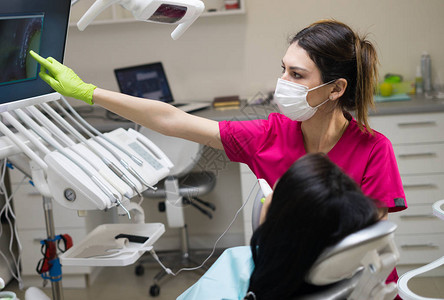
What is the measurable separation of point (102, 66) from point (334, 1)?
1466 millimetres

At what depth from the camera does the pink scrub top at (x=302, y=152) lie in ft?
4.77

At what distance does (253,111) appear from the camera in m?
2.90

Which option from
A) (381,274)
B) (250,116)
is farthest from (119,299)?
(381,274)

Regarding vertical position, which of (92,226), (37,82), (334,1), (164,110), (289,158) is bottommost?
(92,226)

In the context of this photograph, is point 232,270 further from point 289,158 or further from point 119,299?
point 119,299

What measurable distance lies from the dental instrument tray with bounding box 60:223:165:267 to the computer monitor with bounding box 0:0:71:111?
48cm

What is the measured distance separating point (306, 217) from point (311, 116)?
73 cm

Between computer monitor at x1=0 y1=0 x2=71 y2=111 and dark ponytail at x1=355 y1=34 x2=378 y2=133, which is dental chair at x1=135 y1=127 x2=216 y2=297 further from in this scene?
dark ponytail at x1=355 y1=34 x2=378 y2=133

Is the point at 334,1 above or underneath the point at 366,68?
above

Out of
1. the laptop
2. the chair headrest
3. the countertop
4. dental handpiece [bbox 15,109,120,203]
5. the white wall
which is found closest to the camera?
the chair headrest

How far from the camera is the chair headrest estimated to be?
0.89m

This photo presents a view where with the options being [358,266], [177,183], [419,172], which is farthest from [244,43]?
[358,266]

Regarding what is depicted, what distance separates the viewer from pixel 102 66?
3422 millimetres

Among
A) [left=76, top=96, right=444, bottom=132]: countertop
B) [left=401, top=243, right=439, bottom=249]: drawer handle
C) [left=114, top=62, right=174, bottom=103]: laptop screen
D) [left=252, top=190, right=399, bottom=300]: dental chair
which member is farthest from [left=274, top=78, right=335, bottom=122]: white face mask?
[left=114, top=62, right=174, bottom=103]: laptop screen
